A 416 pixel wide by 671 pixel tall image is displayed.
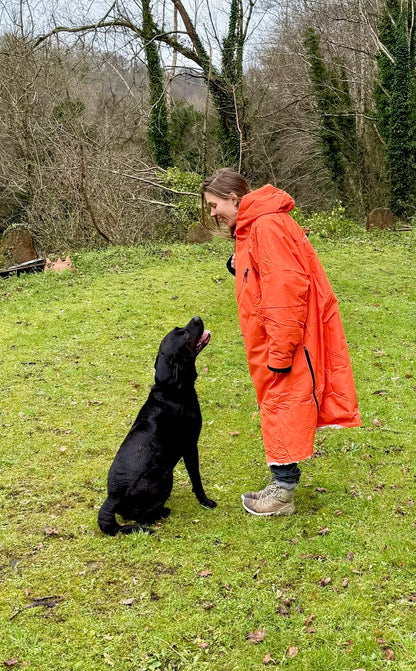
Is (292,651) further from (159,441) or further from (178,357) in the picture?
(178,357)

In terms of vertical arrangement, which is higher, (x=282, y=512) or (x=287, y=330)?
(x=287, y=330)

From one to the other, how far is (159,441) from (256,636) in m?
1.35

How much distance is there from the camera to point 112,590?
3412 millimetres

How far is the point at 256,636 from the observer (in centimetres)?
301

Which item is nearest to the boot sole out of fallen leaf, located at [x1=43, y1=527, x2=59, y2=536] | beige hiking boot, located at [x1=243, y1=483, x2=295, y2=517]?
beige hiking boot, located at [x1=243, y1=483, x2=295, y2=517]

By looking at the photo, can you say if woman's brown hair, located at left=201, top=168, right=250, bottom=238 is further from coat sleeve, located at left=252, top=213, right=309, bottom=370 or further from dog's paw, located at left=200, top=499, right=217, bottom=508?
dog's paw, located at left=200, top=499, right=217, bottom=508

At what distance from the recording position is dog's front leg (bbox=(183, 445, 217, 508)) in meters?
4.06

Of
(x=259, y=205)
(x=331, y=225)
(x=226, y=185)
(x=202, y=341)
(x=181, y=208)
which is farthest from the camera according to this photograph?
(x=181, y=208)

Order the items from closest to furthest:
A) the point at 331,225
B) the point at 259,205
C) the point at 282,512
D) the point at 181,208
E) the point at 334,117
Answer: the point at 259,205 → the point at 282,512 → the point at 331,225 → the point at 181,208 → the point at 334,117

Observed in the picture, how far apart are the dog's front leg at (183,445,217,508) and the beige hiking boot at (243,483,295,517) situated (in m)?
0.33

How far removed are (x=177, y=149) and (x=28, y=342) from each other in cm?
1595

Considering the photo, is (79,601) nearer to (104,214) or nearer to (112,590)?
(112,590)

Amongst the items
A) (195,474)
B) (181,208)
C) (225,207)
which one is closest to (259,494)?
(195,474)

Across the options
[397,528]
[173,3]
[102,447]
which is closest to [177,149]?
[173,3]
